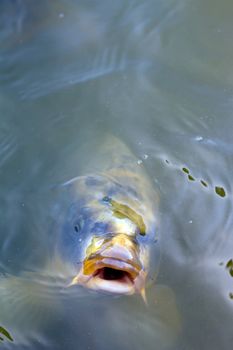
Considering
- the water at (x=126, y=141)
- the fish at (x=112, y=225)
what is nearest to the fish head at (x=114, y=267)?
the fish at (x=112, y=225)

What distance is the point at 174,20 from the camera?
525cm

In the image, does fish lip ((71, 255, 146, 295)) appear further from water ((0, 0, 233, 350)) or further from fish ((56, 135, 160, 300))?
water ((0, 0, 233, 350))

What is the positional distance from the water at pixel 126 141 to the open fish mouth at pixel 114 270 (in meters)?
0.34

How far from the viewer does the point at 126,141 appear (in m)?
4.43

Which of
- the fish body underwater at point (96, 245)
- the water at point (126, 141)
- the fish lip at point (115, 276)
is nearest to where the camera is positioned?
the fish lip at point (115, 276)

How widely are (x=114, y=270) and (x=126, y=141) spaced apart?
1.41m

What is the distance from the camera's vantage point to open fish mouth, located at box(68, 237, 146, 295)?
304cm

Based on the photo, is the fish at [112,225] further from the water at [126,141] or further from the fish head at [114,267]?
the water at [126,141]

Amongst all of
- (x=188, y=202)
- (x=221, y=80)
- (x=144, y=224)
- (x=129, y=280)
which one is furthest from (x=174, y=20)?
(x=129, y=280)

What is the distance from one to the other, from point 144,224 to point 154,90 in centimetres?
145

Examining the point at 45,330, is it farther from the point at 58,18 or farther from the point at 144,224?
the point at 58,18

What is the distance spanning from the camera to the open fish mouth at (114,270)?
9.98ft

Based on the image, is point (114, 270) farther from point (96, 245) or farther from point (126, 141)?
point (126, 141)

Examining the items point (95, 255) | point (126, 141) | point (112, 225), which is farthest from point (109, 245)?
point (126, 141)
